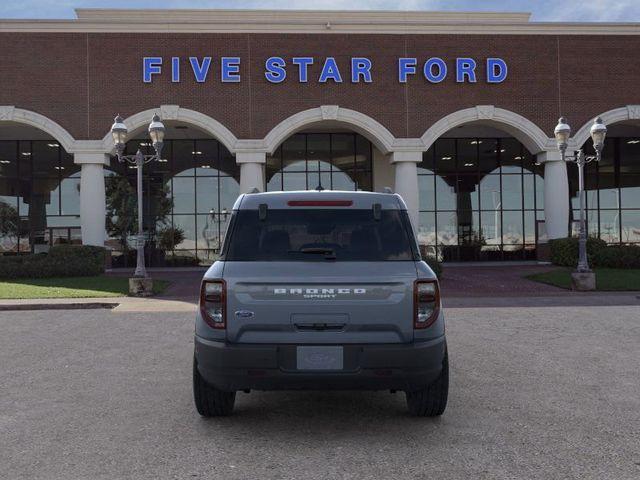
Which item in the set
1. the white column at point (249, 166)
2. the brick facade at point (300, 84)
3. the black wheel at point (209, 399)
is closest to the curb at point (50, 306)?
the black wheel at point (209, 399)

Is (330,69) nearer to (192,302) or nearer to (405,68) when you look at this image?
(405,68)

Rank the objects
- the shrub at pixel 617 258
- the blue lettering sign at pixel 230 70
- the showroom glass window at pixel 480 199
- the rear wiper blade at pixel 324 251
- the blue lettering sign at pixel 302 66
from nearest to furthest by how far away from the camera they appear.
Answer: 1. the rear wiper blade at pixel 324 251
2. the shrub at pixel 617 258
3. the blue lettering sign at pixel 230 70
4. the blue lettering sign at pixel 302 66
5. the showroom glass window at pixel 480 199

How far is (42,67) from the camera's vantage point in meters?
23.5

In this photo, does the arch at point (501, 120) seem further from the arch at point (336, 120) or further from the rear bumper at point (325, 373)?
the rear bumper at point (325, 373)

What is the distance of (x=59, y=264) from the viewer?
806 inches

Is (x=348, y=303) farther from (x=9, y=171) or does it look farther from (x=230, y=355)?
(x=9, y=171)

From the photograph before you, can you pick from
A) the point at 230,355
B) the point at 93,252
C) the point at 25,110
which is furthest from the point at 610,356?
the point at 25,110

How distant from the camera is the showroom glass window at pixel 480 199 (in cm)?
3028

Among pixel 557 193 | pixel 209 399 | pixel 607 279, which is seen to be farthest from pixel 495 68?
pixel 209 399

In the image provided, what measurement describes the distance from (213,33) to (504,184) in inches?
671

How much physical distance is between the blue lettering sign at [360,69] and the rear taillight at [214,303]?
2116cm

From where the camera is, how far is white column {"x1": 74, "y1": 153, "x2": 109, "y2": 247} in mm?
23562

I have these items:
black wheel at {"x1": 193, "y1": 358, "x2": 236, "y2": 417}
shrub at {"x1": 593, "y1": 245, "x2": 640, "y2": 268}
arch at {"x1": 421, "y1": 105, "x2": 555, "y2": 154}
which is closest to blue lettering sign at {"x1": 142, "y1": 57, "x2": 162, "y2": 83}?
arch at {"x1": 421, "y1": 105, "x2": 555, "y2": 154}

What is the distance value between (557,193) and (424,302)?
22681mm
